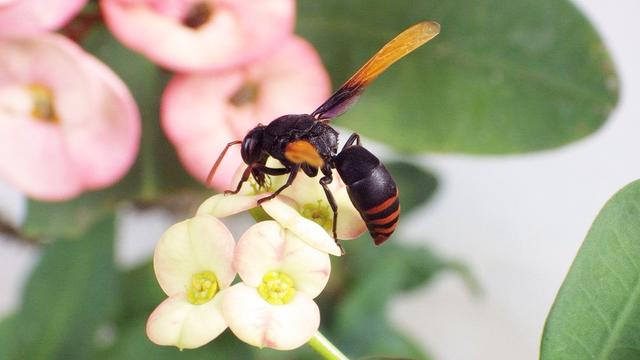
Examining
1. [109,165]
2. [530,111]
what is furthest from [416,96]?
[109,165]

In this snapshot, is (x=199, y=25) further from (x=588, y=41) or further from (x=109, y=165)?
(x=588, y=41)

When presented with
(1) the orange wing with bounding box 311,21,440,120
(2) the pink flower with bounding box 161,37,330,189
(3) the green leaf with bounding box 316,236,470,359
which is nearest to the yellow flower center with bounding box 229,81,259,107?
(2) the pink flower with bounding box 161,37,330,189

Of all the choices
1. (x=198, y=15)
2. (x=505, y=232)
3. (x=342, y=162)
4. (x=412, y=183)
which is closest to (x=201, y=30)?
(x=198, y=15)

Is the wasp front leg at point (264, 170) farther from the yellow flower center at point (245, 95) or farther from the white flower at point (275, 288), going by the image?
the yellow flower center at point (245, 95)

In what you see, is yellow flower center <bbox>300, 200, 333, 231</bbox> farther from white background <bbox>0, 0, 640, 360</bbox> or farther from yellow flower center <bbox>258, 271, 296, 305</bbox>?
white background <bbox>0, 0, 640, 360</bbox>

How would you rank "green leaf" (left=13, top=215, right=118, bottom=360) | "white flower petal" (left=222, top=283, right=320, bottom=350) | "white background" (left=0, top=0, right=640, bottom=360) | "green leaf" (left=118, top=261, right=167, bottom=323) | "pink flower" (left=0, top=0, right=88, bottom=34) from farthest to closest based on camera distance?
"white background" (left=0, top=0, right=640, bottom=360) → "green leaf" (left=118, top=261, right=167, bottom=323) → "green leaf" (left=13, top=215, right=118, bottom=360) → "pink flower" (left=0, top=0, right=88, bottom=34) → "white flower petal" (left=222, top=283, right=320, bottom=350)

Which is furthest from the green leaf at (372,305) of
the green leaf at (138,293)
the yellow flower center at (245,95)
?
the yellow flower center at (245,95)
